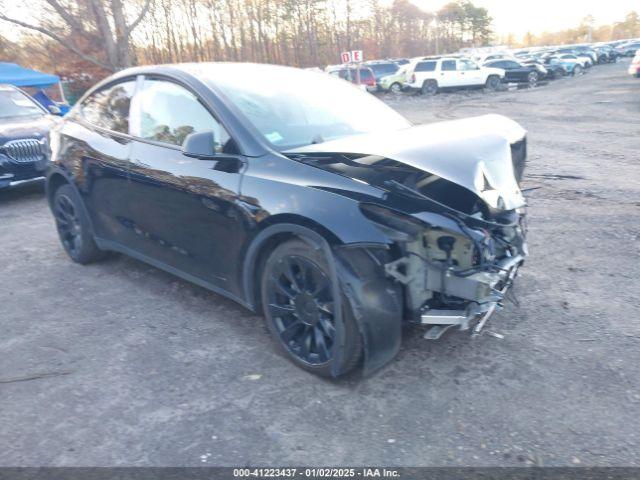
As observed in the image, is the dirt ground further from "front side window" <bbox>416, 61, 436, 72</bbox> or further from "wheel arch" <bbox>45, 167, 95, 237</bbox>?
"front side window" <bbox>416, 61, 436, 72</bbox>

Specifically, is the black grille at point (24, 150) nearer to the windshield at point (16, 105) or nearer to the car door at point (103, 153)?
the windshield at point (16, 105)

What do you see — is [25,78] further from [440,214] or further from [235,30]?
[235,30]

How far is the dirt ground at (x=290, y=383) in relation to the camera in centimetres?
257

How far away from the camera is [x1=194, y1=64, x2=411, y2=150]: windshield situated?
3566 millimetres

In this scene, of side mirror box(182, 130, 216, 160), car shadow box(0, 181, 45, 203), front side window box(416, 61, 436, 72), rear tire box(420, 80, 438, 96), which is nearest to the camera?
side mirror box(182, 130, 216, 160)

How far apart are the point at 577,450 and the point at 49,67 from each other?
3127 centimetres

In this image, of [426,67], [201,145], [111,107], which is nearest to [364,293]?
[201,145]

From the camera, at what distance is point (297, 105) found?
3857 mm

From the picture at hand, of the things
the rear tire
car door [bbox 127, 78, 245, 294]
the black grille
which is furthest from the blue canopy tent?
the rear tire

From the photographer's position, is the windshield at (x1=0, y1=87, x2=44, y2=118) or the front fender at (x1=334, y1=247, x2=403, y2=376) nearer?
the front fender at (x1=334, y1=247, x2=403, y2=376)

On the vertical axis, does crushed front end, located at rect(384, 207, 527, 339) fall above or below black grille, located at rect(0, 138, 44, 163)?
below

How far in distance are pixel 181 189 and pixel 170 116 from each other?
62 centimetres

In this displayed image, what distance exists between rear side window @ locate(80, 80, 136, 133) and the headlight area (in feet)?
8.28

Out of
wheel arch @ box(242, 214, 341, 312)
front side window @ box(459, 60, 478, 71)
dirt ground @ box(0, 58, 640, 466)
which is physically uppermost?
front side window @ box(459, 60, 478, 71)
